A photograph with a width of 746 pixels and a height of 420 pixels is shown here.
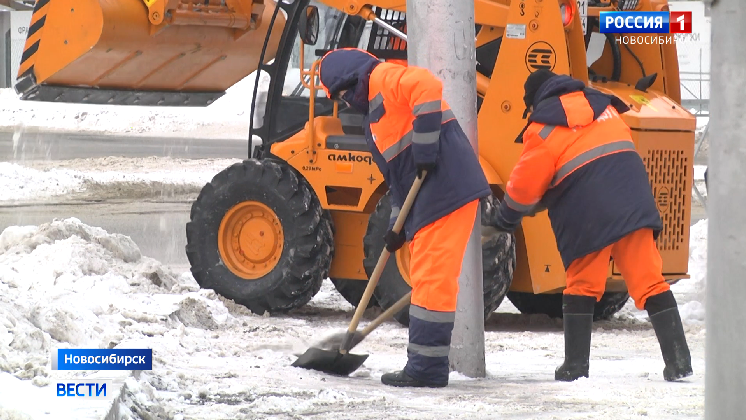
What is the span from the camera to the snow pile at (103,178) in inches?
592

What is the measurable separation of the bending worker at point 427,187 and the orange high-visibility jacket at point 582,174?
0.34 metres

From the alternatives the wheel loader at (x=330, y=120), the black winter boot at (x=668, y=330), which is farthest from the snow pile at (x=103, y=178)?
the black winter boot at (x=668, y=330)

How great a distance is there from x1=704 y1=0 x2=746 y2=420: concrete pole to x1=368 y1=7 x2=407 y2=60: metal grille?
5415mm

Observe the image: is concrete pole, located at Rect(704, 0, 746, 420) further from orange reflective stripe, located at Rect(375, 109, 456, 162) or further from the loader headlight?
the loader headlight

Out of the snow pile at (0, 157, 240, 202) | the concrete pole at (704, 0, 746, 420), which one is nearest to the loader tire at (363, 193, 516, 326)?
the concrete pole at (704, 0, 746, 420)

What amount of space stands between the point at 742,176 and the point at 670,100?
528cm

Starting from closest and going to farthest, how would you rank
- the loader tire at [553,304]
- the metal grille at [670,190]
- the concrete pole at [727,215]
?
the concrete pole at [727,215] < the metal grille at [670,190] < the loader tire at [553,304]

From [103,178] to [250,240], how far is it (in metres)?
8.60

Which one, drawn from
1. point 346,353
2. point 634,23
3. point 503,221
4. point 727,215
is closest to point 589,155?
point 503,221

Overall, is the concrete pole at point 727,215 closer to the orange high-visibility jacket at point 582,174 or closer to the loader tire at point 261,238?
the orange high-visibility jacket at point 582,174

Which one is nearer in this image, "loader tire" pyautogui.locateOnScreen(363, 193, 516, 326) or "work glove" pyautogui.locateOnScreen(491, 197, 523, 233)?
"work glove" pyautogui.locateOnScreen(491, 197, 523, 233)

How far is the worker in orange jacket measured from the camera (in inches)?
224

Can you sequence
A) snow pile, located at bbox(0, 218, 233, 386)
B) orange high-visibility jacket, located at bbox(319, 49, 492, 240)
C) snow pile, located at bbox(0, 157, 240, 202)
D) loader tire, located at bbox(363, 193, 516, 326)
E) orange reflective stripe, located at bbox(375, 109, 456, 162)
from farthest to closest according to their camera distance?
snow pile, located at bbox(0, 157, 240, 202), loader tire, located at bbox(363, 193, 516, 326), orange reflective stripe, located at bbox(375, 109, 456, 162), orange high-visibility jacket, located at bbox(319, 49, 492, 240), snow pile, located at bbox(0, 218, 233, 386)

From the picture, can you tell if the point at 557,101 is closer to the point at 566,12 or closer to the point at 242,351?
the point at 566,12
